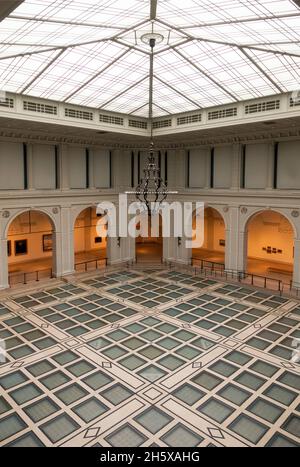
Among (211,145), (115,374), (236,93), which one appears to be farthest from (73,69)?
(115,374)

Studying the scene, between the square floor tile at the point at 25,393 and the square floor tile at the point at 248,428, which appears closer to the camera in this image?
the square floor tile at the point at 248,428

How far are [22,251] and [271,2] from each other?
62.0ft

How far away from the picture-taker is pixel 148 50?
483 inches

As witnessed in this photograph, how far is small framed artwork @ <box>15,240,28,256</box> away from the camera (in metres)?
22.0

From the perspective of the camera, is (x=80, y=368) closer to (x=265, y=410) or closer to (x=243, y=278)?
(x=265, y=410)

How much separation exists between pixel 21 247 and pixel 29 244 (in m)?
0.56

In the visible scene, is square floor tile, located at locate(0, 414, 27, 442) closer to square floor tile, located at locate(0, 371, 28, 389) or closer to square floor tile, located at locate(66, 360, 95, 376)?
square floor tile, located at locate(0, 371, 28, 389)

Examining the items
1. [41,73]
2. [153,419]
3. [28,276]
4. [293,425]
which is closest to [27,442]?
[153,419]

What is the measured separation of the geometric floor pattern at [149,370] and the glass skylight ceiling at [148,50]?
8757mm

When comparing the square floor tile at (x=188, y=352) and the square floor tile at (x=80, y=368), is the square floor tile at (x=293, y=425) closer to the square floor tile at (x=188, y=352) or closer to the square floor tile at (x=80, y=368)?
the square floor tile at (x=188, y=352)

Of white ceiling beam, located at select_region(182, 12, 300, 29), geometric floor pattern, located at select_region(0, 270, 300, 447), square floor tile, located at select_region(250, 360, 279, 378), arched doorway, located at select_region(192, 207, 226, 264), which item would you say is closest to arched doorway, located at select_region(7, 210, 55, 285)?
geometric floor pattern, located at select_region(0, 270, 300, 447)

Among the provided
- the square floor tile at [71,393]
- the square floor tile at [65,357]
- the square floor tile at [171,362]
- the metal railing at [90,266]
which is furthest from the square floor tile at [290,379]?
the metal railing at [90,266]

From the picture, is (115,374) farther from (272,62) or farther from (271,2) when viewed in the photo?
(272,62)

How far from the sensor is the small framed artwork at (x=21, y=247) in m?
22.0
